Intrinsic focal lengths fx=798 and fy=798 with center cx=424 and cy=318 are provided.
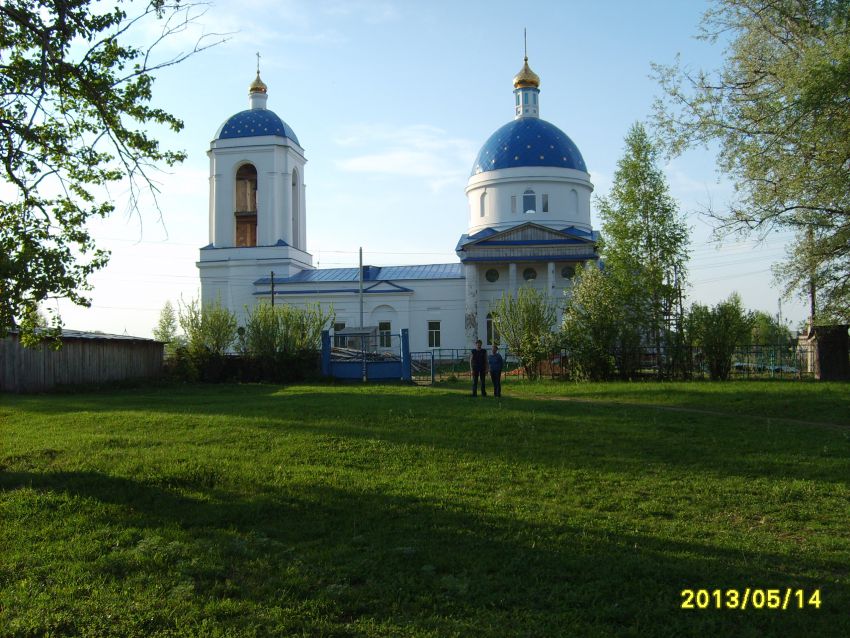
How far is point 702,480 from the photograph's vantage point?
32.8 feet

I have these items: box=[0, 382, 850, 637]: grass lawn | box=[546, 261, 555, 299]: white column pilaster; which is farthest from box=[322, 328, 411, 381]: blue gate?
box=[546, 261, 555, 299]: white column pilaster

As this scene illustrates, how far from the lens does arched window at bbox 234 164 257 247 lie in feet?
172

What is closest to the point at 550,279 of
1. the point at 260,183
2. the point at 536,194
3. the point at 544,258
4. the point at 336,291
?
the point at 544,258

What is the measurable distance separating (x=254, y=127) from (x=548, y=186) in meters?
19.1

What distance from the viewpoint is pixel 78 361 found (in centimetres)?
2752

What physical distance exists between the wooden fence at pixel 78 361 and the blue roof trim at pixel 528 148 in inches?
1075

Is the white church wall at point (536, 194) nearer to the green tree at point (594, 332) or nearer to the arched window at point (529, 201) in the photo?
the arched window at point (529, 201)

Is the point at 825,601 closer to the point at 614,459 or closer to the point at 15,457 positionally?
the point at 614,459

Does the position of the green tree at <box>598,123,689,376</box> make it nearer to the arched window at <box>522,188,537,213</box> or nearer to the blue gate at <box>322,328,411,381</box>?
the blue gate at <box>322,328,411,381</box>

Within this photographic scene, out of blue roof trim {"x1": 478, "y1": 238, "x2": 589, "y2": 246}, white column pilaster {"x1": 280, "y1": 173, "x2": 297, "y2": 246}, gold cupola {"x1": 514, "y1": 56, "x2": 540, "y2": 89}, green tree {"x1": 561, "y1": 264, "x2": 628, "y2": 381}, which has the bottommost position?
green tree {"x1": 561, "y1": 264, "x2": 628, "y2": 381}

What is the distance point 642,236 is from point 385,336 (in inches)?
822

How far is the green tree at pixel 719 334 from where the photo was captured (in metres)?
25.8

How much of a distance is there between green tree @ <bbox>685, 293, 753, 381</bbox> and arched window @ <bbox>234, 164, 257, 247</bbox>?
3388 cm

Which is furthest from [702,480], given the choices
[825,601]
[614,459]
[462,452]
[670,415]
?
[670,415]
